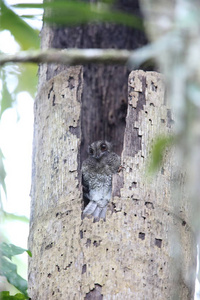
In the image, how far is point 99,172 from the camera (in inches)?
177

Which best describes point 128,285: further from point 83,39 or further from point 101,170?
point 83,39

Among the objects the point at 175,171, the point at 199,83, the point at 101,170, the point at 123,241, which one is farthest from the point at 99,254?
the point at 199,83

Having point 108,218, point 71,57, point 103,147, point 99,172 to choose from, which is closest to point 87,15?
point 71,57

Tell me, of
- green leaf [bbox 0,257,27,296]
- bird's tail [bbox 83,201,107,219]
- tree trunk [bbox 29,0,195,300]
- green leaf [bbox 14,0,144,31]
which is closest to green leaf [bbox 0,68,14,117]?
tree trunk [bbox 29,0,195,300]

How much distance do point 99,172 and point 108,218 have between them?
126cm

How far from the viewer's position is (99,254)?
10.3ft

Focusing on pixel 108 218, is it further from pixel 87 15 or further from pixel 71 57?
pixel 87 15

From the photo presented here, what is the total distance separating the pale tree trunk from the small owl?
449mm

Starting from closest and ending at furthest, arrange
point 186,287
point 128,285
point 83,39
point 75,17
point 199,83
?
1. point 199,83
2. point 75,17
3. point 128,285
4. point 186,287
5. point 83,39

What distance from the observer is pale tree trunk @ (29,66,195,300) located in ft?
10.1

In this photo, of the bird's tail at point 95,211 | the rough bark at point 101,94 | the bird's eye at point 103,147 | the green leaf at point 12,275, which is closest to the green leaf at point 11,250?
the green leaf at point 12,275

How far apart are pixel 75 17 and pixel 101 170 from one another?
3134 mm

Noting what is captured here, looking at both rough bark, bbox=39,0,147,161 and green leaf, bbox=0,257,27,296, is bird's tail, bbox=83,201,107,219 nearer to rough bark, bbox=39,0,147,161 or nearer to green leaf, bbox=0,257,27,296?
green leaf, bbox=0,257,27,296

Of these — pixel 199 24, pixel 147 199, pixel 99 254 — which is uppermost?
pixel 199 24
